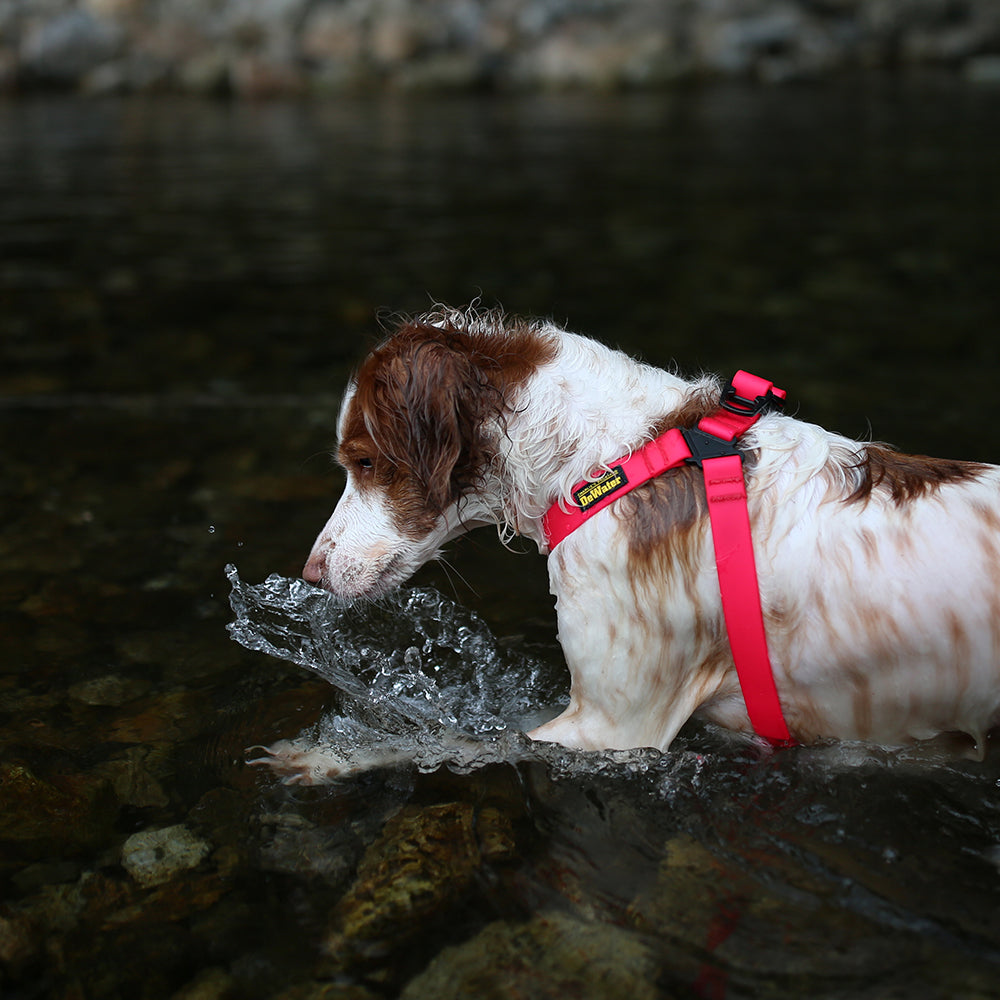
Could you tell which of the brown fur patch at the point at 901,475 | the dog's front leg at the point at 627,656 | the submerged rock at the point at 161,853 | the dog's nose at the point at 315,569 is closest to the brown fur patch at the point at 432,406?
the dog's nose at the point at 315,569

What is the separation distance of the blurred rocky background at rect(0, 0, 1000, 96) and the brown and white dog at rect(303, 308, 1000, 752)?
27265mm

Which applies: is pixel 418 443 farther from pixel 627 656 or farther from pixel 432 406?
pixel 627 656

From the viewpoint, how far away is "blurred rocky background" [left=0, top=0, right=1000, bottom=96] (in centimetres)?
2895

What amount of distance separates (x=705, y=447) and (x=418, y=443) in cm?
85

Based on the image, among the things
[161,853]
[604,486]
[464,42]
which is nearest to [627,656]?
[604,486]

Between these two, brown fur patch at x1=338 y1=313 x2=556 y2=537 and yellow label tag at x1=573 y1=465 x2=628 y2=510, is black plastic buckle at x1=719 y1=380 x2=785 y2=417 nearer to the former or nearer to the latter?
yellow label tag at x1=573 y1=465 x2=628 y2=510

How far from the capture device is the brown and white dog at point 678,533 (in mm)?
3070

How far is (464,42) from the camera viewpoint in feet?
98.2

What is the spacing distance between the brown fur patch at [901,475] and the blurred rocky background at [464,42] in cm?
2736

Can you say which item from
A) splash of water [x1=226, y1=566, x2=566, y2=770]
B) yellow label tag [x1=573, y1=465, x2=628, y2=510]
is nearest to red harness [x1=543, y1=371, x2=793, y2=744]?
yellow label tag [x1=573, y1=465, x2=628, y2=510]

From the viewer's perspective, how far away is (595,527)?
321cm

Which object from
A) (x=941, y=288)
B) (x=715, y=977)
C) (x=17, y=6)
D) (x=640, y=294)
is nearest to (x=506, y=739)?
(x=715, y=977)

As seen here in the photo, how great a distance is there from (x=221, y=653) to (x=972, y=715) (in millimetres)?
2901

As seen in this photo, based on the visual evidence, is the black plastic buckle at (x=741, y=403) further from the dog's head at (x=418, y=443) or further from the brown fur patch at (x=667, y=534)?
the dog's head at (x=418, y=443)
